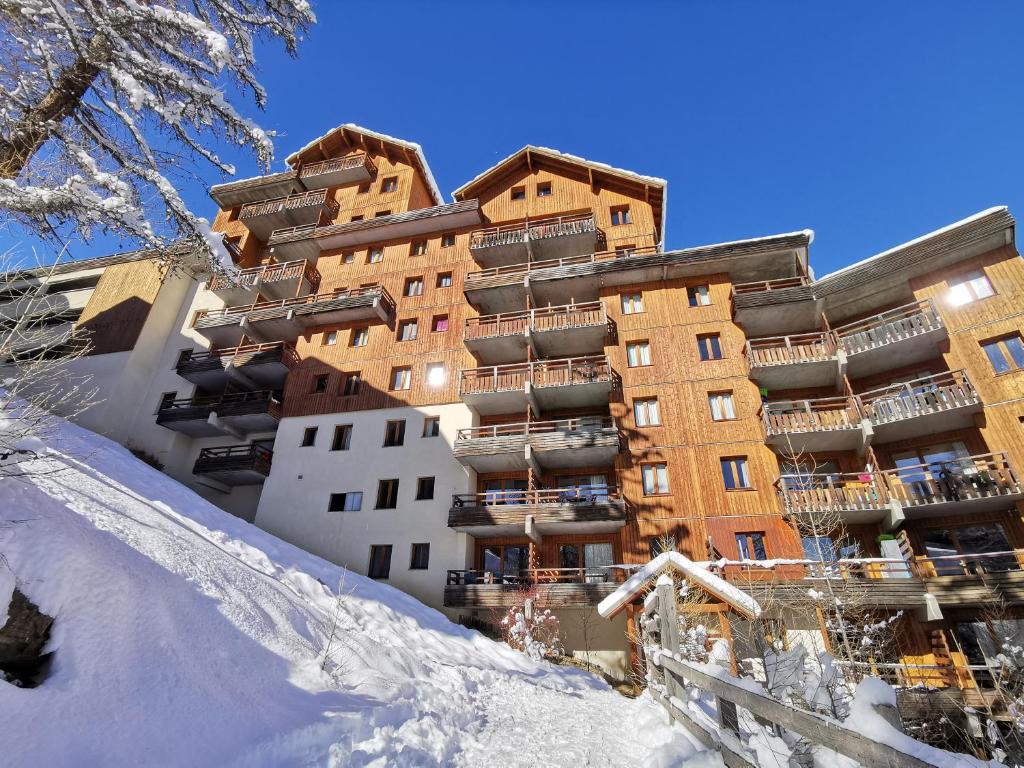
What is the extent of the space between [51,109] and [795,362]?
83.5 ft

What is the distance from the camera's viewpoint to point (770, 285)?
24.8 metres

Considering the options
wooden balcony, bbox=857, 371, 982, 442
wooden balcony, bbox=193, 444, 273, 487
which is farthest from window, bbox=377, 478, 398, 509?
wooden balcony, bbox=857, 371, 982, 442

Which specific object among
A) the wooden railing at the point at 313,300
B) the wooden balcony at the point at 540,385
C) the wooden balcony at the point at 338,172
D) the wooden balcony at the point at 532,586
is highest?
the wooden balcony at the point at 338,172

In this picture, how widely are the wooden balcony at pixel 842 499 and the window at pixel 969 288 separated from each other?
8.47 metres

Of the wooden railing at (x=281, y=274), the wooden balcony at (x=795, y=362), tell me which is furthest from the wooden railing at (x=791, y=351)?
the wooden railing at (x=281, y=274)

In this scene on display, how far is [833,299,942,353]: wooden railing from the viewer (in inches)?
768

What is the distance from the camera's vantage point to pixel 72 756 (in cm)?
384

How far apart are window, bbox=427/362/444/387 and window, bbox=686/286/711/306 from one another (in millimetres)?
14318

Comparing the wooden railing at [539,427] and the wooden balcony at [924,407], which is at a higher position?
the wooden railing at [539,427]

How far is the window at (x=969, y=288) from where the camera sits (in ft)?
62.4

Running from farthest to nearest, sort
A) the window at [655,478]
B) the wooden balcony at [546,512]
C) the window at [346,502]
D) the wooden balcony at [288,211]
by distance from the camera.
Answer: the wooden balcony at [288,211] → the window at [346,502] → the window at [655,478] → the wooden balcony at [546,512]

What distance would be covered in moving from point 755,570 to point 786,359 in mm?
9728

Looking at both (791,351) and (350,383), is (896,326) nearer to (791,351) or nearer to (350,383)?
(791,351)

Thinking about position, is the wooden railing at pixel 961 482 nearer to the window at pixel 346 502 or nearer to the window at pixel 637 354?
the window at pixel 637 354
